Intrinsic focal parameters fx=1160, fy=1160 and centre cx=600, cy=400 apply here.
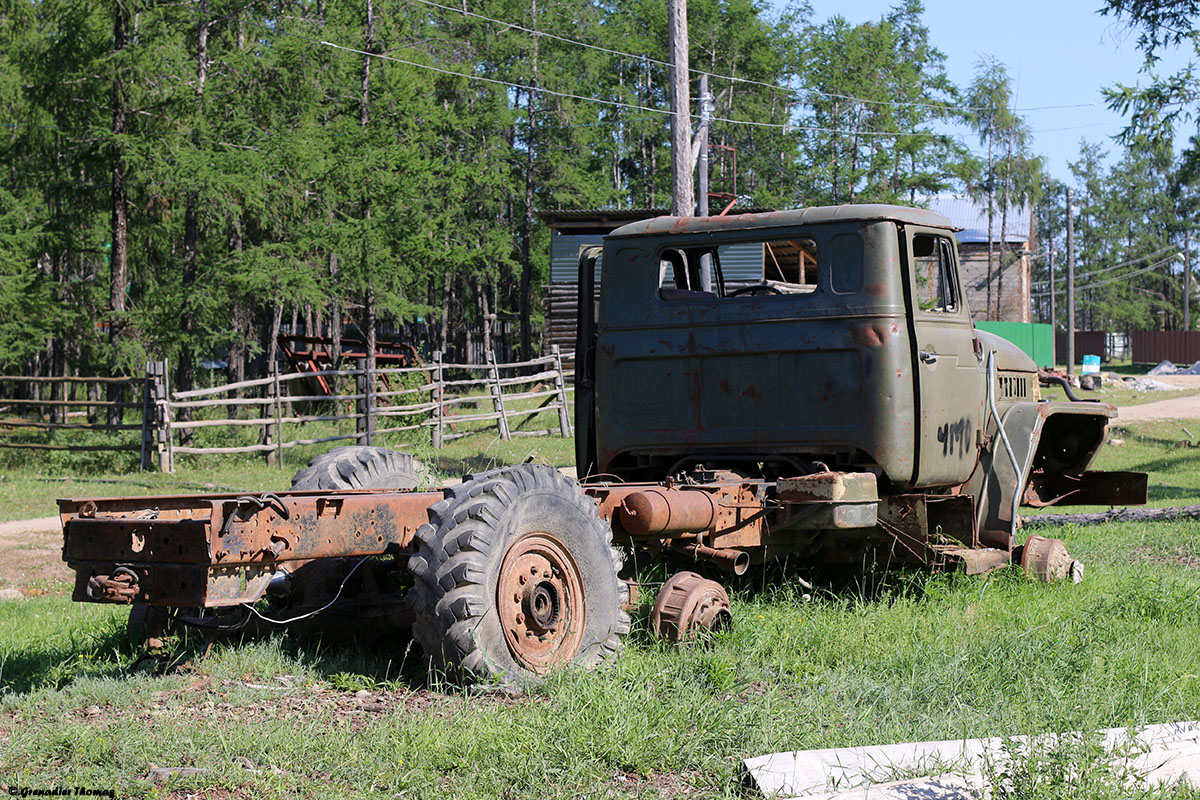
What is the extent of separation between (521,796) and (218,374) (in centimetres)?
5027

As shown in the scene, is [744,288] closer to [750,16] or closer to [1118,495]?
[1118,495]

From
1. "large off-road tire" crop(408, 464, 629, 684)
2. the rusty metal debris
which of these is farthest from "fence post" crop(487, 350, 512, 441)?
the rusty metal debris

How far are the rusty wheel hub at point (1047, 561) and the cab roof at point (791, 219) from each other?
219 cm

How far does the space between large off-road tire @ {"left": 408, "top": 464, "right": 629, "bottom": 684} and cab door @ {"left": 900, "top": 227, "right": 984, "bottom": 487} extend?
90.1 inches

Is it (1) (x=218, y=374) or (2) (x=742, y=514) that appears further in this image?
(1) (x=218, y=374)

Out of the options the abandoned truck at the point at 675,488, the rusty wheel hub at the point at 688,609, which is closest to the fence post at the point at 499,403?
the abandoned truck at the point at 675,488

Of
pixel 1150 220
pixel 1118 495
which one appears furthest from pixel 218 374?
pixel 1150 220

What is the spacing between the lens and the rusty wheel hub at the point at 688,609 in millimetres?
5672

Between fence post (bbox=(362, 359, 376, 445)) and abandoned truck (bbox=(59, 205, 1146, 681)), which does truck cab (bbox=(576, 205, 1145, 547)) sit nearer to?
abandoned truck (bbox=(59, 205, 1146, 681))

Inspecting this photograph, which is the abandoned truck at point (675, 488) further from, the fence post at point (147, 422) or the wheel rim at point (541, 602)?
the fence post at point (147, 422)

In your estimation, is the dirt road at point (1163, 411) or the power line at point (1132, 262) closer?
the dirt road at point (1163, 411)

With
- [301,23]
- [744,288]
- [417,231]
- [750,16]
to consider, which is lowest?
[744,288]

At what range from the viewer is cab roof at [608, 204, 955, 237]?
6695 mm

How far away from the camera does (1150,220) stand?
3241 inches
